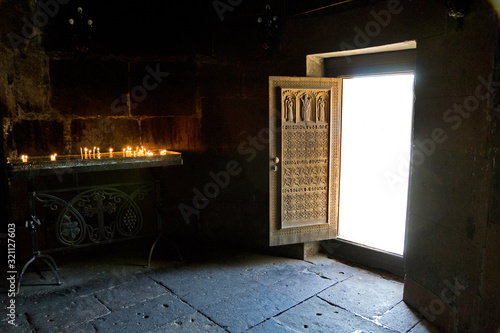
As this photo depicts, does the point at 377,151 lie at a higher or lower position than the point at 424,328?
higher

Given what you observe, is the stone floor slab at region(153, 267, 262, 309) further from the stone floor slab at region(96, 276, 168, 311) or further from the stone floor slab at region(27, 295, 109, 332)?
the stone floor slab at region(27, 295, 109, 332)

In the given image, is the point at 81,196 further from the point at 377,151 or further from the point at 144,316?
the point at 377,151

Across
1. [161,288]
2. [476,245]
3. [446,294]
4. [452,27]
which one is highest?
[452,27]

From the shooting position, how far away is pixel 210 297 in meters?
3.51

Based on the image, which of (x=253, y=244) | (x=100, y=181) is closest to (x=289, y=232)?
(x=253, y=244)

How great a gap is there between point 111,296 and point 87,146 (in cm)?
196

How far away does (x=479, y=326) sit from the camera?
2.57m

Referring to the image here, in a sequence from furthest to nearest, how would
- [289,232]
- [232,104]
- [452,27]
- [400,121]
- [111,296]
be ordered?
[400,121] → [232,104] → [289,232] → [111,296] → [452,27]

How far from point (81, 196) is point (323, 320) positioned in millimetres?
2969

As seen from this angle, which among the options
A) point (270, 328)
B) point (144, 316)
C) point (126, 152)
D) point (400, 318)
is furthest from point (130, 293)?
point (400, 318)

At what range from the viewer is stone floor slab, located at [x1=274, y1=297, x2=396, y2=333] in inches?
118

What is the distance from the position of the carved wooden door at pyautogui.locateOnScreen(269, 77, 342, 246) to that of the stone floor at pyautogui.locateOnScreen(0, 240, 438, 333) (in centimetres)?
47

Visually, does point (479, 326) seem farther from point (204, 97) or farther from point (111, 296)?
point (204, 97)

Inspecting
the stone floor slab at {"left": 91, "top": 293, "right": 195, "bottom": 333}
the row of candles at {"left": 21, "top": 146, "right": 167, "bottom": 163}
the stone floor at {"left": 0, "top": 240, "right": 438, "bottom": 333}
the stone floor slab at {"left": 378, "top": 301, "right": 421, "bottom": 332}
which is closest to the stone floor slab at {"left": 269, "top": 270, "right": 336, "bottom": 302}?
the stone floor at {"left": 0, "top": 240, "right": 438, "bottom": 333}
